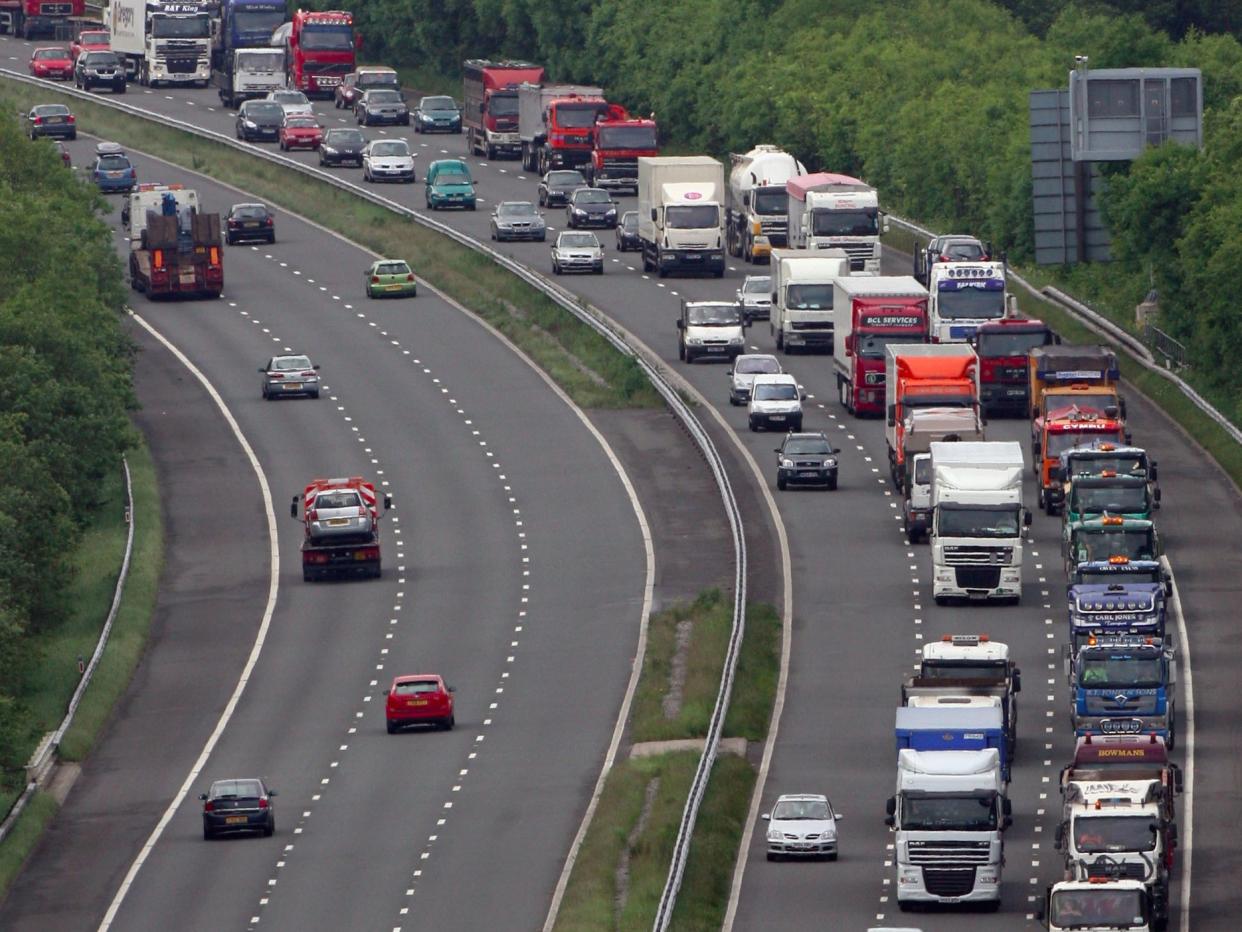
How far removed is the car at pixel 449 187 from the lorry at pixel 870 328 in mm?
35202

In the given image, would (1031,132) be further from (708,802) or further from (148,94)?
(148,94)

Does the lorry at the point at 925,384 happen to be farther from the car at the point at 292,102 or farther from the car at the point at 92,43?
the car at the point at 92,43

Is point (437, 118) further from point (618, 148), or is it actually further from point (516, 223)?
point (516, 223)

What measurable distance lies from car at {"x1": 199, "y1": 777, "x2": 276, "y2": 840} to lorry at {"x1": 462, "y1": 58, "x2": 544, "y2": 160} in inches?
3073

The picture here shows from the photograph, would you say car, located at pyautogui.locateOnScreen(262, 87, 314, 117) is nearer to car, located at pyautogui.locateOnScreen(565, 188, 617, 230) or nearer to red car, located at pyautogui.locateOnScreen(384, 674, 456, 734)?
car, located at pyautogui.locateOnScreen(565, 188, 617, 230)

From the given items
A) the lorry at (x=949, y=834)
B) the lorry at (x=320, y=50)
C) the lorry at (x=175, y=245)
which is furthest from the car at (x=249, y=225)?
the lorry at (x=949, y=834)

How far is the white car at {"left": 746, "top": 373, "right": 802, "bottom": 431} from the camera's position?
296ft

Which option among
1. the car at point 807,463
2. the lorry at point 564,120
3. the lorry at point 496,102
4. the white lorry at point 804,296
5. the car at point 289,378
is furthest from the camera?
the lorry at point 496,102

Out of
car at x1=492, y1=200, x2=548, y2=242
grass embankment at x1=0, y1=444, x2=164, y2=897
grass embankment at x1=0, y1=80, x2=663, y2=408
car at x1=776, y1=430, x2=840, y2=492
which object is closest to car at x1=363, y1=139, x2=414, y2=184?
grass embankment at x1=0, y1=80, x2=663, y2=408

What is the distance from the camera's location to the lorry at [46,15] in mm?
181250

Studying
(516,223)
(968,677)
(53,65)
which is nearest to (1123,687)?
(968,677)

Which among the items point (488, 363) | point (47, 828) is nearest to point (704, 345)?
point (488, 363)

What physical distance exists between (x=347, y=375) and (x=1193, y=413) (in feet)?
98.7

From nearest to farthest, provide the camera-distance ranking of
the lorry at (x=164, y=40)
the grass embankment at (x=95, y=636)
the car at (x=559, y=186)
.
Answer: the grass embankment at (x=95, y=636) < the car at (x=559, y=186) < the lorry at (x=164, y=40)
